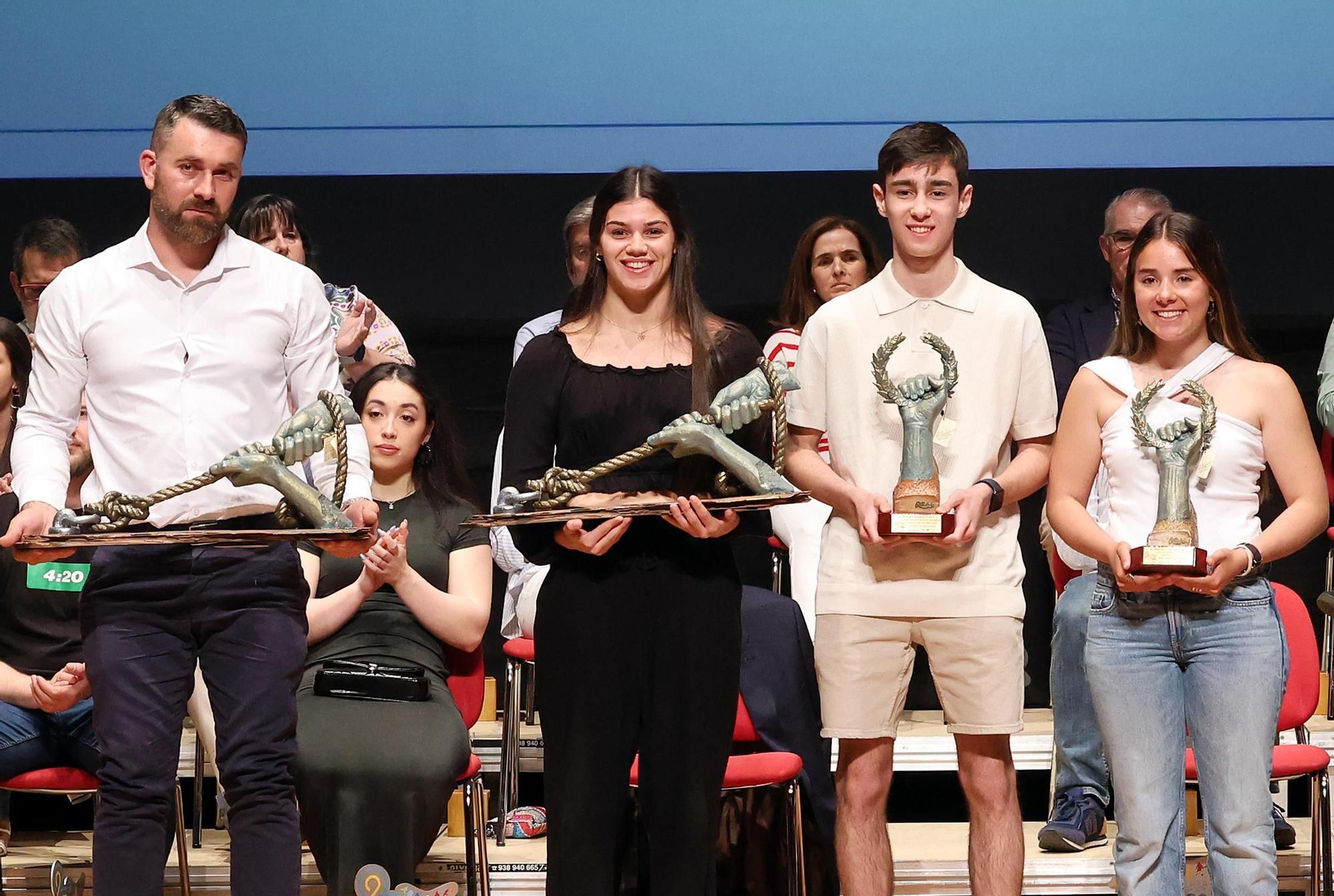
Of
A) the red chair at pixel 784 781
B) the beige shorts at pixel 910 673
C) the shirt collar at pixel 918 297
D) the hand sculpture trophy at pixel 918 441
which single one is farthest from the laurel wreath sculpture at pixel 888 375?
the red chair at pixel 784 781

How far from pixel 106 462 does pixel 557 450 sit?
2.89 ft

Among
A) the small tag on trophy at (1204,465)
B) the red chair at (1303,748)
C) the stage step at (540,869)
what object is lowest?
the stage step at (540,869)

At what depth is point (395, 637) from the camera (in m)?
3.77

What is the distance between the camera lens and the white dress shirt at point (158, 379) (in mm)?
2986

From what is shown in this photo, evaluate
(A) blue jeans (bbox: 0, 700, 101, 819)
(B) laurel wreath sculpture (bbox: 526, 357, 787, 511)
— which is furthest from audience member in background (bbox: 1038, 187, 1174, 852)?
(A) blue jeans (bbox: 0, 700, 101, 819)

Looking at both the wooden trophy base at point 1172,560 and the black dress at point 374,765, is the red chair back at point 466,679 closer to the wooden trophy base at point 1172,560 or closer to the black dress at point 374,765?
the black dress at point 374,765

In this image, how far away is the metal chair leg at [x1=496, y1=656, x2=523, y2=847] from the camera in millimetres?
4250

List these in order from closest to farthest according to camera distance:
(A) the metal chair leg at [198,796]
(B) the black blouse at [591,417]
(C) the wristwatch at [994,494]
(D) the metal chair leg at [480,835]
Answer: (B) the black blouse at [591,417] → (C) the wristwatch at [994,494] → (D) the metal chair leg at [480,835] → (A) the metal chair leg at [198,796]

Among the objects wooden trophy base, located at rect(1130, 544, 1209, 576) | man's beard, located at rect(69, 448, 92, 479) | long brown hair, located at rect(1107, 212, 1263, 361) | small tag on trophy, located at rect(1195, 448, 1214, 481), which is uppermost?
long brown hair, located at rect(1107, 212, 1263, 361)

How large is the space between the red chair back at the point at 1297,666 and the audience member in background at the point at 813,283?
50.3 inches

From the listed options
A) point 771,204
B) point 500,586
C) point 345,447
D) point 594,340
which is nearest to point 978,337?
point 594,340

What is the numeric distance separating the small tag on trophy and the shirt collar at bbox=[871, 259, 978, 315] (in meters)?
0.57

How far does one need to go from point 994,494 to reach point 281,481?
1440 millimetres

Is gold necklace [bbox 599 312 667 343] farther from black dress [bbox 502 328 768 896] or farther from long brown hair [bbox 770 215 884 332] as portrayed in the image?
long brown hair [bbox 770 215 884 332]
